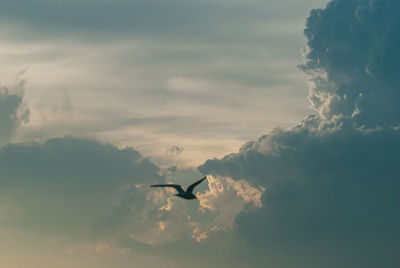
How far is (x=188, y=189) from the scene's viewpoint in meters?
138
